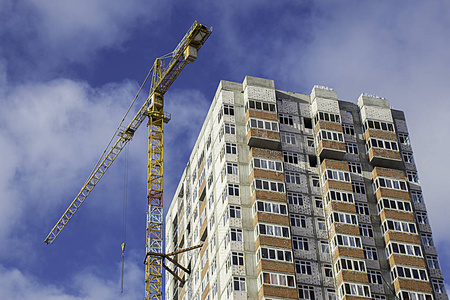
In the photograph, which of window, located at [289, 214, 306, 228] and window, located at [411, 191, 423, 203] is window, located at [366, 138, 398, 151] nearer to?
window, located at [411, 191, 423, 203]

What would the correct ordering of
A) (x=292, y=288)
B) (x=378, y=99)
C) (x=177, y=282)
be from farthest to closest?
(x=177, y=282) → (x=378, y=99) → (x=292, y=288)

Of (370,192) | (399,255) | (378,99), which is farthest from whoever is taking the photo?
(378,99)

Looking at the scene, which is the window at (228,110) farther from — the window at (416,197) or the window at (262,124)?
the window at (416,197)

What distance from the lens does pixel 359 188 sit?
13150 centimetres

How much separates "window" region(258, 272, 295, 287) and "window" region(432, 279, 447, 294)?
24.3m

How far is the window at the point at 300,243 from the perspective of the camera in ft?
400

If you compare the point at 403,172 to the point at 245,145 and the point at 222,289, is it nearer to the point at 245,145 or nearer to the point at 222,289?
the point at 245,145

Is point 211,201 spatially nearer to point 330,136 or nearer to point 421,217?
point 330,136

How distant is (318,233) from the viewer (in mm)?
124812

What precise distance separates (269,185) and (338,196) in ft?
38.3

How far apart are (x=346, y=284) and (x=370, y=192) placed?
65.8ft

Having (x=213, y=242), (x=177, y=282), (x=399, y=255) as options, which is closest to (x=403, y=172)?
(x=399, y=255)

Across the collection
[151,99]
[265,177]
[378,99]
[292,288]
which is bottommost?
[292,288]

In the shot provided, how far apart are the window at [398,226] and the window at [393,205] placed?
268 centimetres
